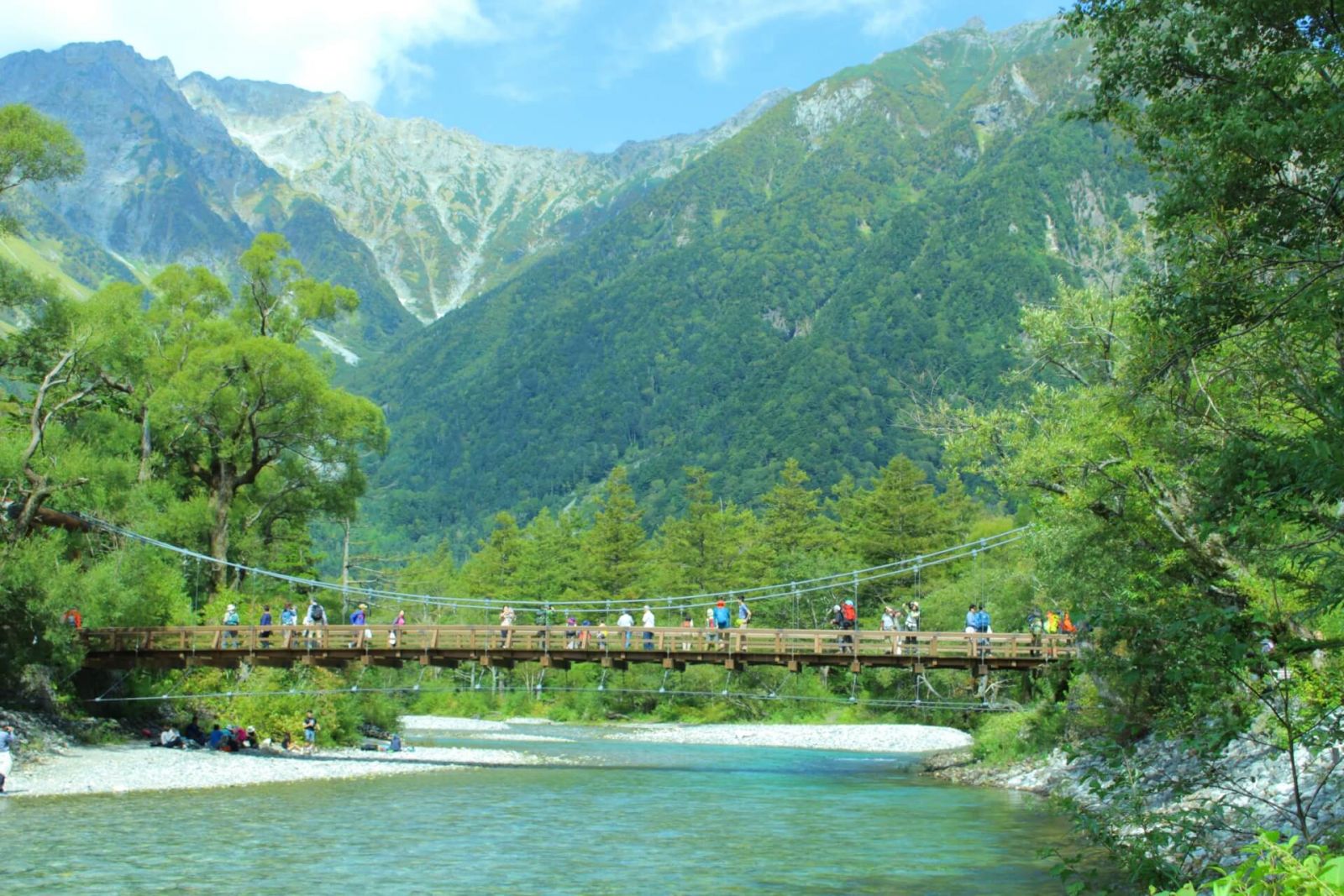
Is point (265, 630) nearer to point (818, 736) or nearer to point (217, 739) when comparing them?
point (217, 739)

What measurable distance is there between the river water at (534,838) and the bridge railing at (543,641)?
2805 millimetres

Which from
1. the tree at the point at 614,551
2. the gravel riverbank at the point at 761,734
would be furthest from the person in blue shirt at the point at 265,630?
the tree at the point at 614,551

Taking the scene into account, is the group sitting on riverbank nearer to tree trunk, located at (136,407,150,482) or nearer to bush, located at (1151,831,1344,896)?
tree trunk, located at (136,407,150,482)

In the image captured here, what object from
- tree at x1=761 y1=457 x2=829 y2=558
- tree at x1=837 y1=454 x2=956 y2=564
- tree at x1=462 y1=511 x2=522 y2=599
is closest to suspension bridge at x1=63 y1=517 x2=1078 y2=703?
tree at x1=837 y1=454 x2=956 y2=564

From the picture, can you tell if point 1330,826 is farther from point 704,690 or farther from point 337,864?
point 704,690

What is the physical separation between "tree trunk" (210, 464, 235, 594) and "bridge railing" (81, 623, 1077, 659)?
3.90 m

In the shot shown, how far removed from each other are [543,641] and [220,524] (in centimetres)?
907

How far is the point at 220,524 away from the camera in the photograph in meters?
28.5

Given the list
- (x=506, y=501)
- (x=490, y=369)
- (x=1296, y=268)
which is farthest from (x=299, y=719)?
(x=490, y=369)

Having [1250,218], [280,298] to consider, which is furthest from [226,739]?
[1250,218]

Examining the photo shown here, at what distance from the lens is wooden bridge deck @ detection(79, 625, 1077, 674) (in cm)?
2356

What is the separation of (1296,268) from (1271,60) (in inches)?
65.7

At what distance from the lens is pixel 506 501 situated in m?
160

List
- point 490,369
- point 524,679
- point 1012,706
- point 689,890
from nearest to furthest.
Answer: point 689,890 → point 1012,706 → point 524,679 → point 490,369
